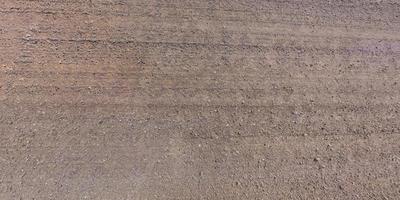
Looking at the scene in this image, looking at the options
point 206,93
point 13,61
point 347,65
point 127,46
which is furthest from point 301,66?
point 13,61

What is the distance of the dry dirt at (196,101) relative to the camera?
15.4 ft

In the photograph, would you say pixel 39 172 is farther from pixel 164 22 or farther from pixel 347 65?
pixel 347 65

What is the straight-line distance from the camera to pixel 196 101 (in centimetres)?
521

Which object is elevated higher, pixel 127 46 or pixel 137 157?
pixel 127 46

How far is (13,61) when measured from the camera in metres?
5.19

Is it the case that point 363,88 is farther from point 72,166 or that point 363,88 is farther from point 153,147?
point 72,166

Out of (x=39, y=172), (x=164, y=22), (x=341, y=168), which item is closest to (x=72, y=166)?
(x=39, y=172)

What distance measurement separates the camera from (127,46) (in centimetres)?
550

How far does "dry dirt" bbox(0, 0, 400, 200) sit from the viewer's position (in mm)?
4707

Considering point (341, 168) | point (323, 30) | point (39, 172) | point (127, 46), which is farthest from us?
point (323, 30)

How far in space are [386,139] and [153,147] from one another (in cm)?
246

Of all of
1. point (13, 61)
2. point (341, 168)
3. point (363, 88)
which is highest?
point (13, 61)

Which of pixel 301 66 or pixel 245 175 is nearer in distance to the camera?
pixel 245 175

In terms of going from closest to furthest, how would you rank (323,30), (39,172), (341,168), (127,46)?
(39,172), (341,168), (127,46), (323,30)
